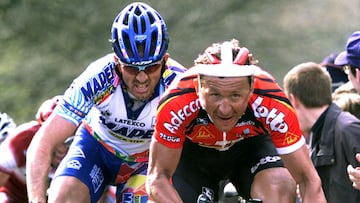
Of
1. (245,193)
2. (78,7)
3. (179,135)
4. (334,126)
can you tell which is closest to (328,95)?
(334,126)

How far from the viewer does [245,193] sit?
7.33 meters

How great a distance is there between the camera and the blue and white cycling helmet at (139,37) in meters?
7.43

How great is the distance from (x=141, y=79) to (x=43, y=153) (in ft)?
2.82

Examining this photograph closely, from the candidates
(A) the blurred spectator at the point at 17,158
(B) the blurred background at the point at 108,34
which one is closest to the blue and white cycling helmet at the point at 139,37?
(A) the blurred spectator at the point at 17,158

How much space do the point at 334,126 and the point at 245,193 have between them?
109 centimetres

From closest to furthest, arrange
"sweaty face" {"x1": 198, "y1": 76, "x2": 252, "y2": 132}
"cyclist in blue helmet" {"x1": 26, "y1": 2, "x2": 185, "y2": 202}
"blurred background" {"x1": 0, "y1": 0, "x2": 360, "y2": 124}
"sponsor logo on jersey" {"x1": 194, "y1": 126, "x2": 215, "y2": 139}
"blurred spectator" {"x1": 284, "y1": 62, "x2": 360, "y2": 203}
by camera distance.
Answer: "sweaty face" {"x1": 198, "y1": 76, "x2": 252, "y2": 132} → "sponsor logo on jersey" {"x1": 194, "y1": 126, "x2": 215, "y2": 139} → "cyclist in blue helmet" {"x1": 26, "y1": 2, "x2": 185, "y2": 202} → "blurred spectator" {"x1": 284, "y1": 62, "x2": 360, "y2": 203} → "blurred background" {"x1": 0, "y1": 0, "x2": 360, "y2": 124}

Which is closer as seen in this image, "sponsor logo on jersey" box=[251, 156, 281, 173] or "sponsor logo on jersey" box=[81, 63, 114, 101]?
"sponsor logo on jersey" box=[251, 156, 281, 173]

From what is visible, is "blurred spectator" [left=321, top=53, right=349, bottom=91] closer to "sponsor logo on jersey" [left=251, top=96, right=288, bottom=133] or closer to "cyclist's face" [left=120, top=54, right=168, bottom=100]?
"cyclist's face" [left=120, top=54, right=168, bottom=100]

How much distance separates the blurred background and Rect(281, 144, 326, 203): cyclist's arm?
31.3 feet

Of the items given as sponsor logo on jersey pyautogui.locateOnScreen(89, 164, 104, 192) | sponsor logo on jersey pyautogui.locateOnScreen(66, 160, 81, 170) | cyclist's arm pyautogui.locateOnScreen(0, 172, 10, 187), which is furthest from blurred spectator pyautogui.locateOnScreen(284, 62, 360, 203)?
cyclist's arm pyautogui.locateOnScreen(0, 172, 10, 187)

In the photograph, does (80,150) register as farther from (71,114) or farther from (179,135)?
(179,135)

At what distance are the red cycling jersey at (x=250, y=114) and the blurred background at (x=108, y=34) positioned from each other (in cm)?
912

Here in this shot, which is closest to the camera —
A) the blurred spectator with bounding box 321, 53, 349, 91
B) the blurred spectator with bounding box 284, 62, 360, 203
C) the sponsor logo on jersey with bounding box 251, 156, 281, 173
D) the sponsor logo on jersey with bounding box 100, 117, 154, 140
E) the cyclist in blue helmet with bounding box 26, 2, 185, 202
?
the sponsor logo on jersey with bounding box 251, 156, 281, 173

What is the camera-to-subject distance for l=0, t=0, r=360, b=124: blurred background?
16.1 meters
